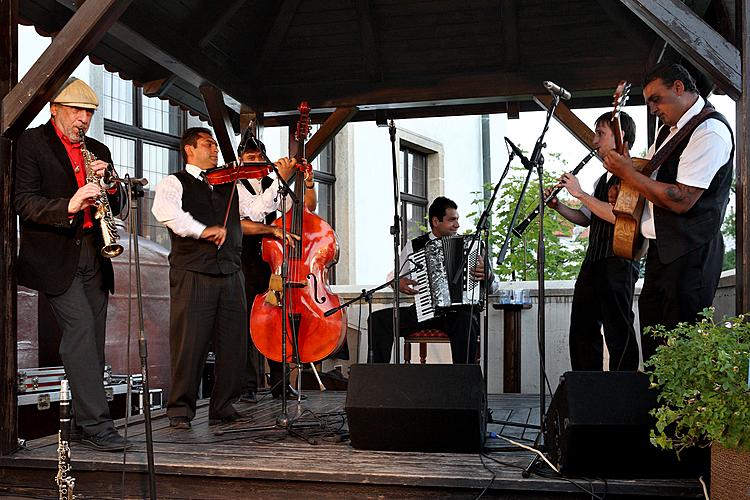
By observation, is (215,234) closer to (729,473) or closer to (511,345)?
(729,473)

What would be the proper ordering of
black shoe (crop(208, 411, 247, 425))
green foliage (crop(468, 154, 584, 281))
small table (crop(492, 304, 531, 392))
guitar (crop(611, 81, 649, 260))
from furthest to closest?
green foliage (crop(468, 154, 584, 281)) → small table (crop(492, 304, 531, 392)) → black shoe (crop(208, 411, 247, 425)) → guitar (crop(611, 81, 649, 260))

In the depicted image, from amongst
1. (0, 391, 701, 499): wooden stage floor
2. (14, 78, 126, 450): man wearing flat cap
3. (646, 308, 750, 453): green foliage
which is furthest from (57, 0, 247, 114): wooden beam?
(646, 308, 750, 453): green foliage

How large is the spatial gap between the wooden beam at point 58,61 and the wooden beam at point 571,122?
3566 mm

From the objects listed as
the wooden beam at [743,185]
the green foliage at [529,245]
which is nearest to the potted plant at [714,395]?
the wooden beam at [743,185]

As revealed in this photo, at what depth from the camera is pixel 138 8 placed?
216 inches

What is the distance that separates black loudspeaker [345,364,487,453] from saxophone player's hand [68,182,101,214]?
145 cm

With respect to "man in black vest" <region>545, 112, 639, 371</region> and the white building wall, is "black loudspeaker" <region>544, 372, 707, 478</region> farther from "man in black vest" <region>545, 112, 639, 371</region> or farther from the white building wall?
the white building wall

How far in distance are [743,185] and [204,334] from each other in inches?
116

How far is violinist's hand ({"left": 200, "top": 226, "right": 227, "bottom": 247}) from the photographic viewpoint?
4.73 meters

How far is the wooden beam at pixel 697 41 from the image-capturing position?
368 centimetres

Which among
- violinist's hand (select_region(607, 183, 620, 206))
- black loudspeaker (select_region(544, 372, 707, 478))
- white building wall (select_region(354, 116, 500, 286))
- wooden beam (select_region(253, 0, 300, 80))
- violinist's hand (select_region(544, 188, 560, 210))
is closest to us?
black loudspeaker (select_region(544, 372, 707, 478))

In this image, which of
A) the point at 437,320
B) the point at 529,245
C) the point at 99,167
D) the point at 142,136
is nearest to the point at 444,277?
the point at 437,320

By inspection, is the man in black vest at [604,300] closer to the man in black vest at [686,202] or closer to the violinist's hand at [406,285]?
the man in black vest at [686,202]

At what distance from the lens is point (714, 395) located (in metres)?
2.85
